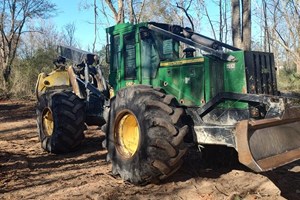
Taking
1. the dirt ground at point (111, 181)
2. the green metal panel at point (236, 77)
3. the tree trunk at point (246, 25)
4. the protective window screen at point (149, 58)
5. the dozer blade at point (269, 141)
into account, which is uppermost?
the tree trunk at point (246, 25)

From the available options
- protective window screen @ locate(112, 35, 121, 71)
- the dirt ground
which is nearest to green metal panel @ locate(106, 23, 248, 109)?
protective window screen @ locate(112, 35, 121, 71)

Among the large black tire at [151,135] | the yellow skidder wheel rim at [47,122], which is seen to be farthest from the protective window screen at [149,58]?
the yellow skidder wheel rim at [47,122]

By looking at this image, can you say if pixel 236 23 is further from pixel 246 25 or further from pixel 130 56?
pixel 130 56

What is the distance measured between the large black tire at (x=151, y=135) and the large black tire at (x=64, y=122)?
2111 mm

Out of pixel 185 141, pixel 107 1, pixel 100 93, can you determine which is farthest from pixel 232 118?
pixel 107 1

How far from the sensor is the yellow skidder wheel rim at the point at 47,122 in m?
7.93

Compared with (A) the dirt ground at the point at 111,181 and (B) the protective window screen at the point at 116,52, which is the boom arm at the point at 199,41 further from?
(A) the dirt ground at the point at 111,181

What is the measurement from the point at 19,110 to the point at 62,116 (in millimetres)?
10347

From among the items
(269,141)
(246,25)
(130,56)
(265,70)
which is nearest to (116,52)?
(130,56)

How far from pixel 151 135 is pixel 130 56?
7.51ft

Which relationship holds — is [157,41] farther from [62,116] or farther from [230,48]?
[62,116]

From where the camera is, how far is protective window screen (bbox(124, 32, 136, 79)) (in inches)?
251

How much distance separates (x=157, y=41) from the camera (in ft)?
19.9

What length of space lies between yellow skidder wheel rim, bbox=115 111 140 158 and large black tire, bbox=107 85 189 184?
0.02 metres
